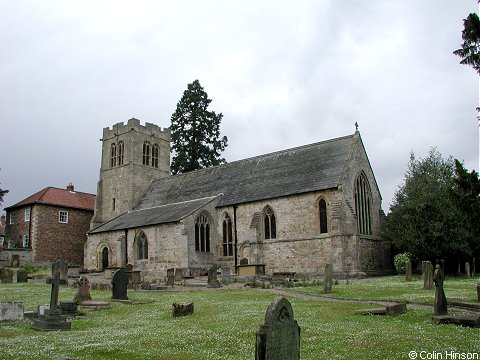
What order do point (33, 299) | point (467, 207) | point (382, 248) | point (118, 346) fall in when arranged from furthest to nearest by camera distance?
point (382, 248) < point (33, 299) < point (467, 207) < point (118, 346)

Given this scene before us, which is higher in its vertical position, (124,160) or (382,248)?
(124,160)

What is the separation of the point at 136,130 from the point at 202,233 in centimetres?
1649

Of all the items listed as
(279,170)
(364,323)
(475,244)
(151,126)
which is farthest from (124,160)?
(364,323)

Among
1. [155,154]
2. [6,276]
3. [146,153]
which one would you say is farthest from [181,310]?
[155,154]

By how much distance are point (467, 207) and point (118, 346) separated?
8674 mm

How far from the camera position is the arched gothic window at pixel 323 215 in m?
32.9

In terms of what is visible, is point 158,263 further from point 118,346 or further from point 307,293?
point 118,346

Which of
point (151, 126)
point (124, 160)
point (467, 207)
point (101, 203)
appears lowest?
point (467, 207)

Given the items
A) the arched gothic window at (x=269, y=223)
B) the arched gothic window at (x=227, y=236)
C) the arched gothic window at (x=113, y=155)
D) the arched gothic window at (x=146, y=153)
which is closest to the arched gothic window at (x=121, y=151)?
the arched gothic window at (x=113, y=155)

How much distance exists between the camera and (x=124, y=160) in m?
49.1

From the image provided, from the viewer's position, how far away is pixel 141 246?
3962 centimetres

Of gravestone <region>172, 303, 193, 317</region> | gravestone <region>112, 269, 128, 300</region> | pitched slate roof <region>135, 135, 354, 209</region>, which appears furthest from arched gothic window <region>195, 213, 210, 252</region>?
gravestone <region>172, 303, 193, 317</region>

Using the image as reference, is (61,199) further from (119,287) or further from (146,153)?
(119,287)

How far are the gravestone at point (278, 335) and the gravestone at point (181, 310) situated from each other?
8.75 meters
